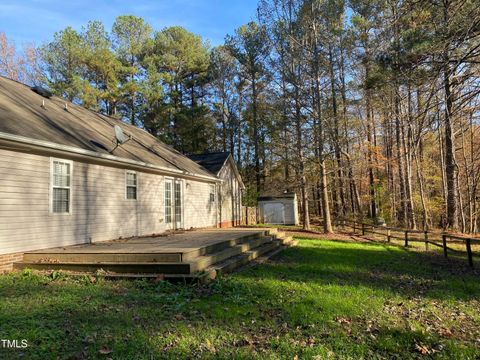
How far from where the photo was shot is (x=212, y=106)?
35.2 m

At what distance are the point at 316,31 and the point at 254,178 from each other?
2060 cm

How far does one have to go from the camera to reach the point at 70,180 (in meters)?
8.89

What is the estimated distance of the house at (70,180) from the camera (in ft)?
24.3

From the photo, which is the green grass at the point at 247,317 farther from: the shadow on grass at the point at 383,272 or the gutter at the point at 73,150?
the gutter at the point at 73,150

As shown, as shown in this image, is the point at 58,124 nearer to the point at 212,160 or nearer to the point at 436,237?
the point at 212,160

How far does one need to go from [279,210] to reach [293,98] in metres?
11.7

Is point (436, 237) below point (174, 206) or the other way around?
below

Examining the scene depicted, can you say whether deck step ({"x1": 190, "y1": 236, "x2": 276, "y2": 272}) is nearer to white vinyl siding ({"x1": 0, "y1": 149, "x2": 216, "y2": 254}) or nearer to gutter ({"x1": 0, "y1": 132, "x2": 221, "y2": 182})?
white vinyl siding ({"x1": 0, "y1": 149, "x2": 216, "y2": 254})

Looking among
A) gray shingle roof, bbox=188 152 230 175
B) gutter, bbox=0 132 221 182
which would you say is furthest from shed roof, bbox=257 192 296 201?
gutter, bbox=0 132 221 182

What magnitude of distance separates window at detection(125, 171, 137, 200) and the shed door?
1742 cm

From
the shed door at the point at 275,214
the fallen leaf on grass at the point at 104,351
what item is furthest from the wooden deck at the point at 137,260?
the shed door at the point at 275,214

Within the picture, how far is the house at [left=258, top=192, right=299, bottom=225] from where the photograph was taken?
27641mm

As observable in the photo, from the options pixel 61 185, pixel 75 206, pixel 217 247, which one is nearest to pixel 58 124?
pixel 61 185

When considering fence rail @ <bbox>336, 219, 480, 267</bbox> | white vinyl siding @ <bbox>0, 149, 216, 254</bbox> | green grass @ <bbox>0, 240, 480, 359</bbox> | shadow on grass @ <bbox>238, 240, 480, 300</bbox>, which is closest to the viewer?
green grass @ <bbox>0, 240, 480, 359</bbox>
